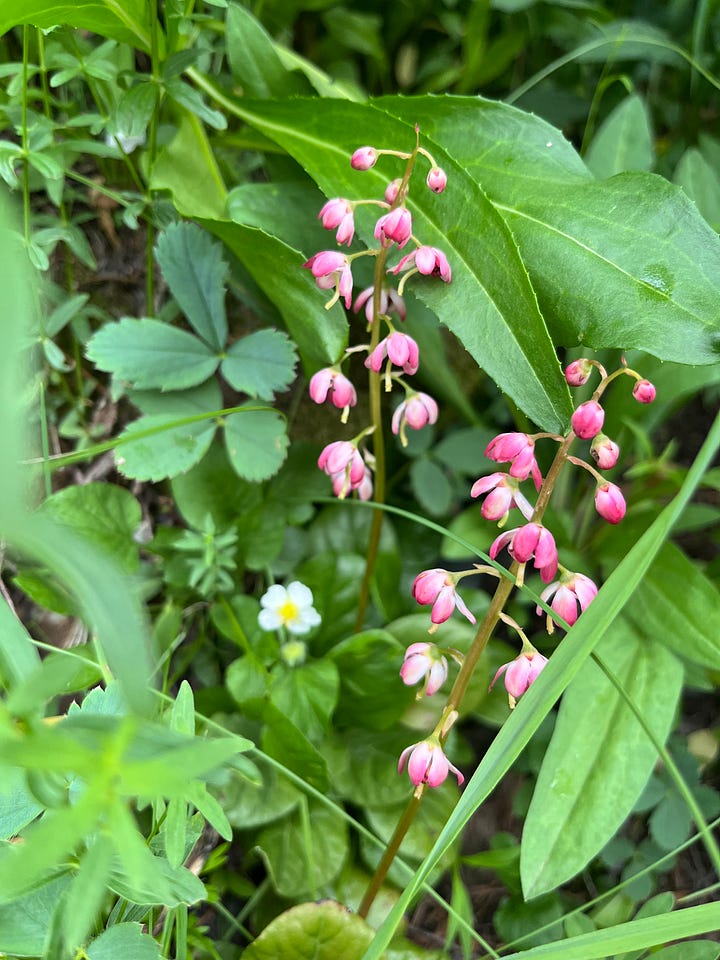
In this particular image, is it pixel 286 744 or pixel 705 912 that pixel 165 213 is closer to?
pixel 286 744

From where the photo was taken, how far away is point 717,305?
921 mm

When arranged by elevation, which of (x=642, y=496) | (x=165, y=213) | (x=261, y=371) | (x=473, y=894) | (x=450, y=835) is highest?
(x=165, y=213)

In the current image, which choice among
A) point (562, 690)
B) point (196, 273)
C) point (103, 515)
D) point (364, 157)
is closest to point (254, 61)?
point (196, 273)

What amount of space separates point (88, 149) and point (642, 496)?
1082mm

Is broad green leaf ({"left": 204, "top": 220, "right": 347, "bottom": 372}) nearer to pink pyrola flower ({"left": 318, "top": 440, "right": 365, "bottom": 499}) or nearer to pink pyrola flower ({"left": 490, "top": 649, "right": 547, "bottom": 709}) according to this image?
pink pyrola flower ({"left": 318, "top": 440, "right": 365, "bottom": 499})

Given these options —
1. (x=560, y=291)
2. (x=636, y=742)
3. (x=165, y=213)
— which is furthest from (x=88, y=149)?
(x=636, y=742)

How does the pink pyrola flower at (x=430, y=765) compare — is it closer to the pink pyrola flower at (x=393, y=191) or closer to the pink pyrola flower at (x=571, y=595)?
the pink pyrola flower at (x=571, y=595)

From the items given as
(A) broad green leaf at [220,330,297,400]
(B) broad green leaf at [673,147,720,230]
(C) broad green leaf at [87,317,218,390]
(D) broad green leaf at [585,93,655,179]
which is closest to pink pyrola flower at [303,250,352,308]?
(A) broad green leaf at [220,330,297,400]

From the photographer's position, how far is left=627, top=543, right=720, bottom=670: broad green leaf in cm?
118

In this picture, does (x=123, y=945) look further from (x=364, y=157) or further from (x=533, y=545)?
(x=364, y=157)

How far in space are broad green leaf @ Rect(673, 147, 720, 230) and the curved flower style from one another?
91 cm

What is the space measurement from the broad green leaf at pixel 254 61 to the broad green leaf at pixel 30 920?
1136 millimetres

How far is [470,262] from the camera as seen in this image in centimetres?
100

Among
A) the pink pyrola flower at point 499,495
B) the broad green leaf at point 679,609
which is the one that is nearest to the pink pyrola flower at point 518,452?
the pink pyrola flower at point 499,495
